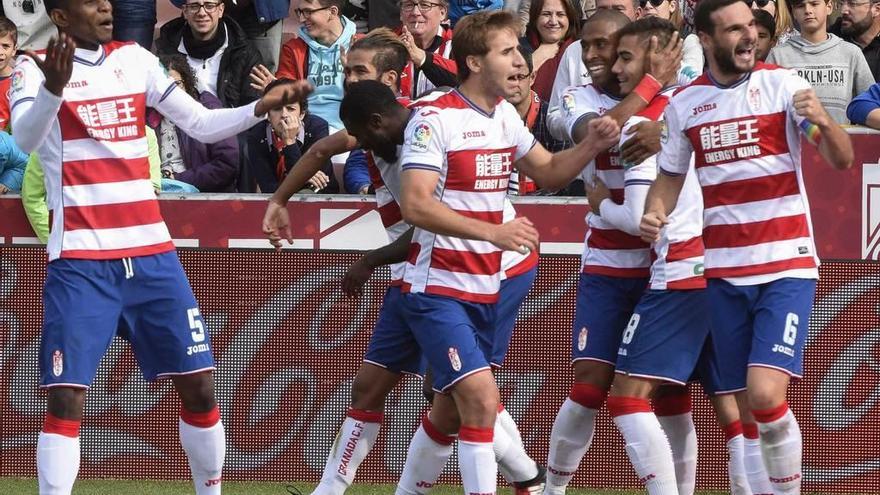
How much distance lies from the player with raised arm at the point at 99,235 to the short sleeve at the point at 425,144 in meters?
0.51

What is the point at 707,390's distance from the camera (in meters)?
7.54

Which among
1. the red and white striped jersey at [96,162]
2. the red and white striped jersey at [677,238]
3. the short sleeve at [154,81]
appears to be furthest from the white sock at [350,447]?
the short sleeve at [154,81]

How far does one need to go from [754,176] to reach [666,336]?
35.7 inches

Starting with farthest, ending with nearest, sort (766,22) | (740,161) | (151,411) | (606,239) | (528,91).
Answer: (528,91), (151,411), (766,22), (606,239), (740,161)

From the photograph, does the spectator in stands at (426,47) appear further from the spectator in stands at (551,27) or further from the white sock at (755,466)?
the white sock at (755,466)

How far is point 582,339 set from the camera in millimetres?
7512

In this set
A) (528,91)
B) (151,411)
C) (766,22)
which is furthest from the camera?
(528,91)

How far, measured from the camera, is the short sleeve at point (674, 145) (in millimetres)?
6887

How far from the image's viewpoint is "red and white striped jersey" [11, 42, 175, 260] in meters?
6.79

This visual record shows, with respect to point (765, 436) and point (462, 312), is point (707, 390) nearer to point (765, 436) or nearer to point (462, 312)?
point (765, 436)

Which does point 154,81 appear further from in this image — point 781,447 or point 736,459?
point 736,459

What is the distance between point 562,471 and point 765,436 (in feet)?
4.00

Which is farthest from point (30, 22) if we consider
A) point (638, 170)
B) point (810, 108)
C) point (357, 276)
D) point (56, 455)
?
point (810, 108)

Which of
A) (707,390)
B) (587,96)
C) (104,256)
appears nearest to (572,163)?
(587,96)
